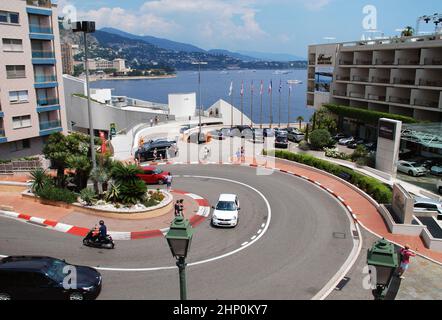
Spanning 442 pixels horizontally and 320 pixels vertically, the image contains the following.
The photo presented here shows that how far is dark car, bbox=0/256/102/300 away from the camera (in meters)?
13.7

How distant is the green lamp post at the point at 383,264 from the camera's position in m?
7.02

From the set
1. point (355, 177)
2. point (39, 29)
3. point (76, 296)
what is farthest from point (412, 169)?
point (39, 29)

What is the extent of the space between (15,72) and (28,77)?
1360mm

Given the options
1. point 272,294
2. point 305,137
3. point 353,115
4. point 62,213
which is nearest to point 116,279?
point 272,294

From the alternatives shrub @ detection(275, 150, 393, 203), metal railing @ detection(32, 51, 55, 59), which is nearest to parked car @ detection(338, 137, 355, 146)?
shrub @ detection(275, 150, 393, 203)

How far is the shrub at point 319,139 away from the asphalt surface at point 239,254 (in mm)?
18598

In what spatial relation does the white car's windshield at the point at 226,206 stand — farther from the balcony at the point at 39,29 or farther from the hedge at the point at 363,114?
the hedge at the point at 363,114

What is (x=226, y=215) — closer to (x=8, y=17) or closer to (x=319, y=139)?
(x=319, y=139)

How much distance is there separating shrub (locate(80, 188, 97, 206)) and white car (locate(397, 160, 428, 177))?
29285mm

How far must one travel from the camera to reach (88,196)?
965 inches

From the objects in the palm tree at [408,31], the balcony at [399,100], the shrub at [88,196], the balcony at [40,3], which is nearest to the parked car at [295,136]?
the balcony at [399,100]

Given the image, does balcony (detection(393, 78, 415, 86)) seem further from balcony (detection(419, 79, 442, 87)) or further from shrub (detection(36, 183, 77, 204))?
shrub (detection(36, 183, 77, 204))

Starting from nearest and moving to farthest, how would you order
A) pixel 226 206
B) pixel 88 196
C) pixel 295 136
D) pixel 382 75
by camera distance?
pixel 88 196 → pixel 226 206 → pixel 295 136 → pixel 382 75

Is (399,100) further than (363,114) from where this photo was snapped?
No
